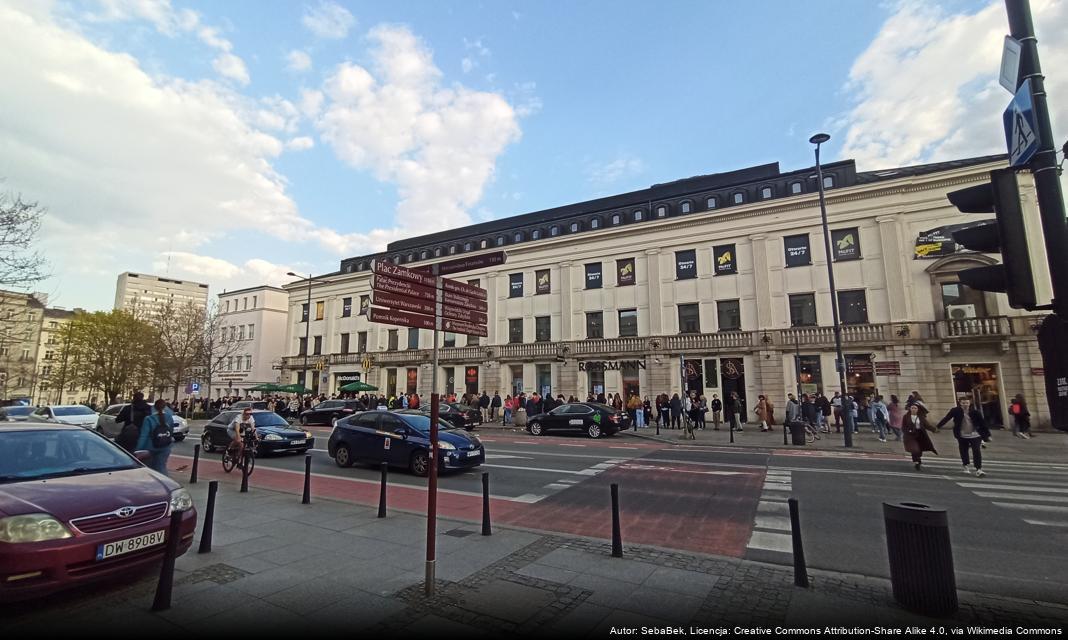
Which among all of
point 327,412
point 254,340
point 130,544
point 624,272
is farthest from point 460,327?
point 254,340

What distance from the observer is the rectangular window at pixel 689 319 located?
29.7 m

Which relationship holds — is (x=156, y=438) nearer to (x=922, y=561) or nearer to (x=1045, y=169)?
(x=922, y=561)

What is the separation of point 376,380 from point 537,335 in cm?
1659

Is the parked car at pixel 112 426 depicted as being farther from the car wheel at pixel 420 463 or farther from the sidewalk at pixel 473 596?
the sidewalk at pixel 473 596

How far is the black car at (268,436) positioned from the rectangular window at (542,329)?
784 inches

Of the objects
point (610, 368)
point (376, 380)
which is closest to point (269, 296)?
point (376, 380)

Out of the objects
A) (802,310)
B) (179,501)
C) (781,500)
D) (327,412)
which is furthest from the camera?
(327,412)

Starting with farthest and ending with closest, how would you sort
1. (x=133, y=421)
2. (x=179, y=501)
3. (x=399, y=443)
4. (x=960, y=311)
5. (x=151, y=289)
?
(x=151, y=289)
(x=960, y=311)
(x=399, y=443)
(x=133, y=421)
(x=179, y=501)

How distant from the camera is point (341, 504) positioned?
28.0 ft

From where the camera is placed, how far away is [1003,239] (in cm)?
319

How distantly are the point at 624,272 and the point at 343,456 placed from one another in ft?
77.9

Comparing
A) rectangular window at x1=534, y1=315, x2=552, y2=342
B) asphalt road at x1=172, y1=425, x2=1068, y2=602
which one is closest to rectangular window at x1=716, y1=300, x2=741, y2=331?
rectangular window at x1=534, y1=315, x2=552, y2=342

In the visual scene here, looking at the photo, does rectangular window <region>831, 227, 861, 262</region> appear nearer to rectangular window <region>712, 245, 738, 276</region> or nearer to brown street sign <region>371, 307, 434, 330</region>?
rectangular window <region>712, 245, 738, 276</region>

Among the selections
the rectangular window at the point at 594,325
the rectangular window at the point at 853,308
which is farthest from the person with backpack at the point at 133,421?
the rectangular window at the point at 853,308
